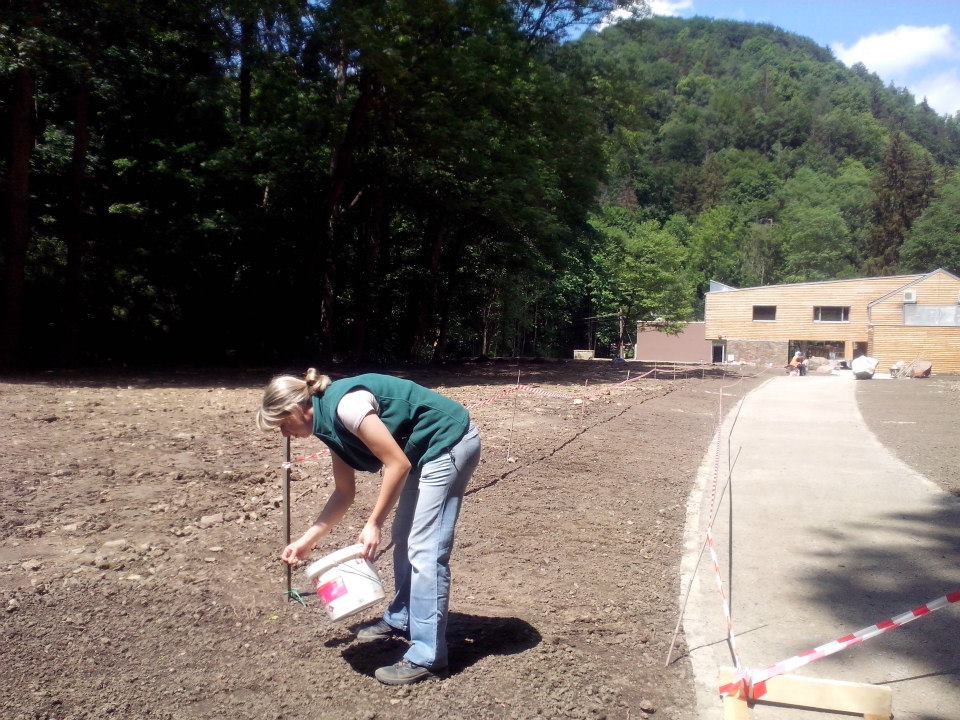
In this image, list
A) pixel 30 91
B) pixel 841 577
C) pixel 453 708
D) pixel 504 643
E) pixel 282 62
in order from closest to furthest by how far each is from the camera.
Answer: pixel 453 708, pixel 504 643, pixel 841 577, pixel 30 91, pixel 282 62

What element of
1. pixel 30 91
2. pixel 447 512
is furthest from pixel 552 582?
pixel 30 91

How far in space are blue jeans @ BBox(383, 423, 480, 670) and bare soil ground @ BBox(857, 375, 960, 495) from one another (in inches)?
275

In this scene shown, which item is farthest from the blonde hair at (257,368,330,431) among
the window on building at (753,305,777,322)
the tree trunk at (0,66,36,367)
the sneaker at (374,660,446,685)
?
the window on building at (753,305,777,322)

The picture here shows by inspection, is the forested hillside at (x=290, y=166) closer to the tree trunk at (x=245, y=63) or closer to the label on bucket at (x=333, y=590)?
the tree trunk at (x=245, y=63)

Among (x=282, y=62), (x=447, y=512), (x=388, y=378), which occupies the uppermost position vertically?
(x=282, y=62)

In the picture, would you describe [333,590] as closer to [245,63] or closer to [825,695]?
[825,695]

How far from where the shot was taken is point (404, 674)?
3.71 meters

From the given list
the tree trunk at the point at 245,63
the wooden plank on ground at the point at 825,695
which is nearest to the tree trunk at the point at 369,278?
the tree trunk at the point at 245,63

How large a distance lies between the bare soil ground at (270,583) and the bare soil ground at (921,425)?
3.25 m

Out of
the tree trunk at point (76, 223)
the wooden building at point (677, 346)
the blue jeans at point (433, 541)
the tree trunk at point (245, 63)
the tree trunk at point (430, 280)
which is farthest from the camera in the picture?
the wooden building at point (677, 346)

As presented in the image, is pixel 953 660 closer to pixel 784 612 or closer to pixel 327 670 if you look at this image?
pixel 784 612

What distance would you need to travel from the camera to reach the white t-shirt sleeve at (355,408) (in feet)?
11.3

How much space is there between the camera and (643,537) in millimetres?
6383

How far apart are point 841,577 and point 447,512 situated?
331cm
